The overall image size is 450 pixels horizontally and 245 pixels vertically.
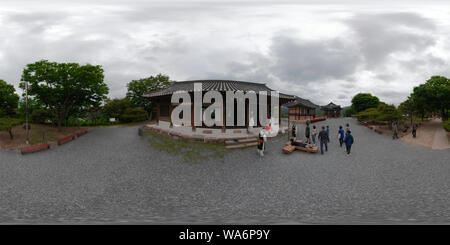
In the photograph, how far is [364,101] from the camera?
1984 inches

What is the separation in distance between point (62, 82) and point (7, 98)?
27.5 feet

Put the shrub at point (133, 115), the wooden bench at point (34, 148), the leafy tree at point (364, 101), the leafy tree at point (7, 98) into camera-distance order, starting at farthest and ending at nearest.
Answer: the leafy tree at point (364, 101), the shrub at point (133, 115), the leafy tree at point (7, 98), the wooden bench at point (34, 148)

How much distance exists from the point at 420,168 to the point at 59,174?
1675cm

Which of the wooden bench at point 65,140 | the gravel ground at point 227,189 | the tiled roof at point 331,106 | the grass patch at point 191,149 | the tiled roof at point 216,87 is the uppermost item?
the tiled roof at point 331,106

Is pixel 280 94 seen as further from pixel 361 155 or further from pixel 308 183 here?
pixel 308 183

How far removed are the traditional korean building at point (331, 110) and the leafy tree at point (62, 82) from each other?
58625 mm

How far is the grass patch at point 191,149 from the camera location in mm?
11016

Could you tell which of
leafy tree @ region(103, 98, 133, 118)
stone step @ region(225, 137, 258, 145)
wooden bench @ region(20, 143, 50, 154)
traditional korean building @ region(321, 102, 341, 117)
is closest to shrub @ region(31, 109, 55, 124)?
leafy tree @ region(103, 98, 133, 118)

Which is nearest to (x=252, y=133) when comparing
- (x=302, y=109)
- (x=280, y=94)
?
(x=280, y=94)

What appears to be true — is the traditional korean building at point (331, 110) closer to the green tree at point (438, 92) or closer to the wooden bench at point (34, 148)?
the green tree at point (438, 92)

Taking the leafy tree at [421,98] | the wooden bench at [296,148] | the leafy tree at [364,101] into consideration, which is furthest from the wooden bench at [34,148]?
the leafy tree at [364,101]

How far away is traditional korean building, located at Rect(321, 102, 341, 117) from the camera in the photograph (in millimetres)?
59094

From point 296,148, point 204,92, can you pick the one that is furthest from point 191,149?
point 296,148

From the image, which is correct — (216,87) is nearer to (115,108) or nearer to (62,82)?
(62,82)
